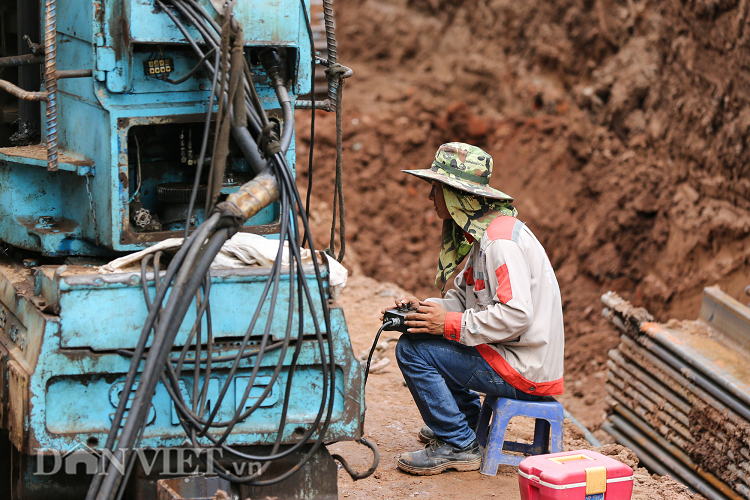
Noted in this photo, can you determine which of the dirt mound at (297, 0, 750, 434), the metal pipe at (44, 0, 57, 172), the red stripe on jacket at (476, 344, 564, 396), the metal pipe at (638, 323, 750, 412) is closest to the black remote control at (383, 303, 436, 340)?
the red stripe on jacket at (476, 344, 564, 396)

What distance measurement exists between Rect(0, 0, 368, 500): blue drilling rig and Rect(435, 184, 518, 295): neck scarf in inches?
33.3

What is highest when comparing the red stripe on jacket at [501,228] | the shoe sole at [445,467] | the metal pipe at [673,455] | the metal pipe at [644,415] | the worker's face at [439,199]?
the worker's face at [439,199]

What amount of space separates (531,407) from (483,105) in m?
7.81

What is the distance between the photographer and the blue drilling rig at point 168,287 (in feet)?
9.42

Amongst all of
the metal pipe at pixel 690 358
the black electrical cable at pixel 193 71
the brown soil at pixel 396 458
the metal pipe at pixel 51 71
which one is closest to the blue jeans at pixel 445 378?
the brown soil at pixel 396 458

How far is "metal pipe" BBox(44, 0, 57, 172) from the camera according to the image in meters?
3.29

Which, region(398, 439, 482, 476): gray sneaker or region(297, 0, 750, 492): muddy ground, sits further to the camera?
region(297, 0, 750, 492): muddy ground

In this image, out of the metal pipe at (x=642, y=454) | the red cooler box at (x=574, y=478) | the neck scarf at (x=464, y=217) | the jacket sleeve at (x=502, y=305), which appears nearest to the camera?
the red cooler box at (x=574, y=478)

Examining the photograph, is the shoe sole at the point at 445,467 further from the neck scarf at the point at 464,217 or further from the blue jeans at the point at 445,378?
the neck scarf at the point at 464,217

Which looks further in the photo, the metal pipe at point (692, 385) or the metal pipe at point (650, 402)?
the metal pipe at point (650, 402)

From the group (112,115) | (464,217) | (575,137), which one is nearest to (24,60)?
(112,115)

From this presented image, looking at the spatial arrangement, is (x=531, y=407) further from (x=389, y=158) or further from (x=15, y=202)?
(x=389, y=158)

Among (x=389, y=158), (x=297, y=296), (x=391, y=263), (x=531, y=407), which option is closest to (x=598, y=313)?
(x=391, y=263)

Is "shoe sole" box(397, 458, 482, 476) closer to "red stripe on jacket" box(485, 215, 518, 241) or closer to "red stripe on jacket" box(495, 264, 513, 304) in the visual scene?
"red stripe on jacket" box(495, 264, 513, 304)
